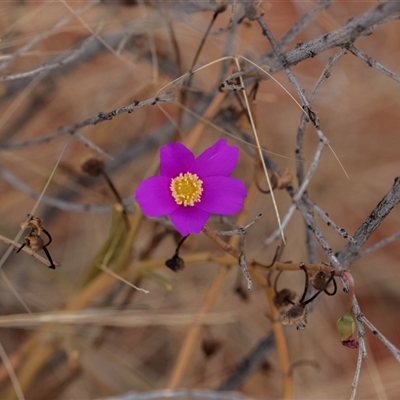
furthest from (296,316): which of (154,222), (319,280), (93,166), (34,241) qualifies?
(154,222)

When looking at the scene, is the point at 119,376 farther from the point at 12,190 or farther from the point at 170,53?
the point at 170,53

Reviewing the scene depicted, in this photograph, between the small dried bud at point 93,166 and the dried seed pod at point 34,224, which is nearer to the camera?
the dried seed pod at point 34,224

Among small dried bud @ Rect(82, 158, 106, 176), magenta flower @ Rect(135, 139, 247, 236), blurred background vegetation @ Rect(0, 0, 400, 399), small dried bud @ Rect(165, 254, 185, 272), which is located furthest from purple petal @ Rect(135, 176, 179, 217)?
blurred background vegetation @ Rect(0, 0, 400, 399)

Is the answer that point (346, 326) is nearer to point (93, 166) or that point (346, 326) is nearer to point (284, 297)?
point (284, 297)

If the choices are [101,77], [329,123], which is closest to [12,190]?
[101,77]

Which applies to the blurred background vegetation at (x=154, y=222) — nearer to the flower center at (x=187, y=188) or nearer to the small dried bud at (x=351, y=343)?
the flower center at (x=187, y=188)

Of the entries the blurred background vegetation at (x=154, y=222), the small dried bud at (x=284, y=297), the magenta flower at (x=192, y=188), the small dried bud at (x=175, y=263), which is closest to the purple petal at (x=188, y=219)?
the magenta flower at (x=192, y=188)
